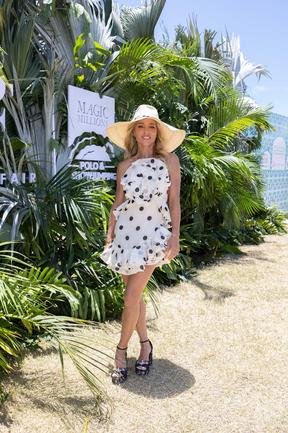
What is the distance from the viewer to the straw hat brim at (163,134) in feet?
9.67

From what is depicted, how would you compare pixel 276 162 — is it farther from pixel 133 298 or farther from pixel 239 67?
pixel 133 298

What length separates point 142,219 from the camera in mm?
2855

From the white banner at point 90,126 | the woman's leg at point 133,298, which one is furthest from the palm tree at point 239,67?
the woman's leg at point 133,298

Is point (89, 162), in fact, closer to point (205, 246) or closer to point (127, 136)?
point (127, 136)

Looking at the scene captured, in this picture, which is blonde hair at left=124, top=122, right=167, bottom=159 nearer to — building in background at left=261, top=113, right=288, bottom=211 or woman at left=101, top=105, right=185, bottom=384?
woman at left=101, top=105, right=185, bottom=384

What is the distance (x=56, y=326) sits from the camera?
259 centimetres

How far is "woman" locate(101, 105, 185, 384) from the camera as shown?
110 inches

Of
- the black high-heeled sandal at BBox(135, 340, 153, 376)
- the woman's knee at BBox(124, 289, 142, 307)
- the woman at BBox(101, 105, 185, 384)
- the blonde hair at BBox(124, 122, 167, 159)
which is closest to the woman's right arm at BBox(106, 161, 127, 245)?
the woman at BBox(101, 105, 185, 384)

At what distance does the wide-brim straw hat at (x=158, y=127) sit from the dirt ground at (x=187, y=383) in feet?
4.81

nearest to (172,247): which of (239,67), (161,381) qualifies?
(161,381)

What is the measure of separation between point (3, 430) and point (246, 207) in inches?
191

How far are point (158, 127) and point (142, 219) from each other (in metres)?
0.60

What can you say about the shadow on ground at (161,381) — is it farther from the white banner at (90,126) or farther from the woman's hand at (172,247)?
the white banner at (90,126)

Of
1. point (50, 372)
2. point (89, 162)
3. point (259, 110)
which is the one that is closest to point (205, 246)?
point (259, 110)
